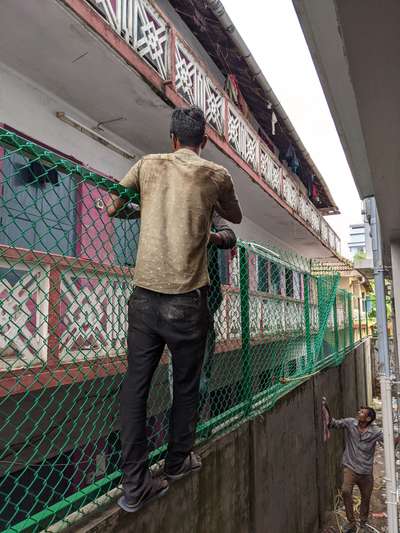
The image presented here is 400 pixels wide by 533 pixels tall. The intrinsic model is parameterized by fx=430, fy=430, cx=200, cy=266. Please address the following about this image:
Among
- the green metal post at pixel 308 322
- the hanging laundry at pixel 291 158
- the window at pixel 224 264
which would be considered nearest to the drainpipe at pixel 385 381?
the green metal post at pixel 308 322

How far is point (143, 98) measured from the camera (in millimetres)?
5305

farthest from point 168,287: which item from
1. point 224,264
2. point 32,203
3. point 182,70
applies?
point 224,264

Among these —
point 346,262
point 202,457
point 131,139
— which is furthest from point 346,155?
point 346,262

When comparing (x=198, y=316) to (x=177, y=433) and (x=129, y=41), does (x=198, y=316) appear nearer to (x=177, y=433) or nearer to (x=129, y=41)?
(x=177, y=433)

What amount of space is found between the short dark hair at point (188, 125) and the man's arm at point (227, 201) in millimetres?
233

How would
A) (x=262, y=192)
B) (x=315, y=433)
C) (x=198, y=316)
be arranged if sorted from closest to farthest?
(x=198, y=316)
(x=315, y=433)
(x=262, y=192)

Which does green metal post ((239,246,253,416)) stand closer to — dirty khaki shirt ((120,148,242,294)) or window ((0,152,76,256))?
window ((0,152,76,256))

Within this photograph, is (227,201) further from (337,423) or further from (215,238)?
(337,423)

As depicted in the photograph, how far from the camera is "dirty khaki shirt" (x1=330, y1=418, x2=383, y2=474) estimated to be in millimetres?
6965

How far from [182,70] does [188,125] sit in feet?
14.1

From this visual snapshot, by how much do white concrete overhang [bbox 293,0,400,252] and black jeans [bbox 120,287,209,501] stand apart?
3.49 feet

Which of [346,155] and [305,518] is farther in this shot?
[305,518]

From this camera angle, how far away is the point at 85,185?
2164mm

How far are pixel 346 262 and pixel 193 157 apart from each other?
17270mm
